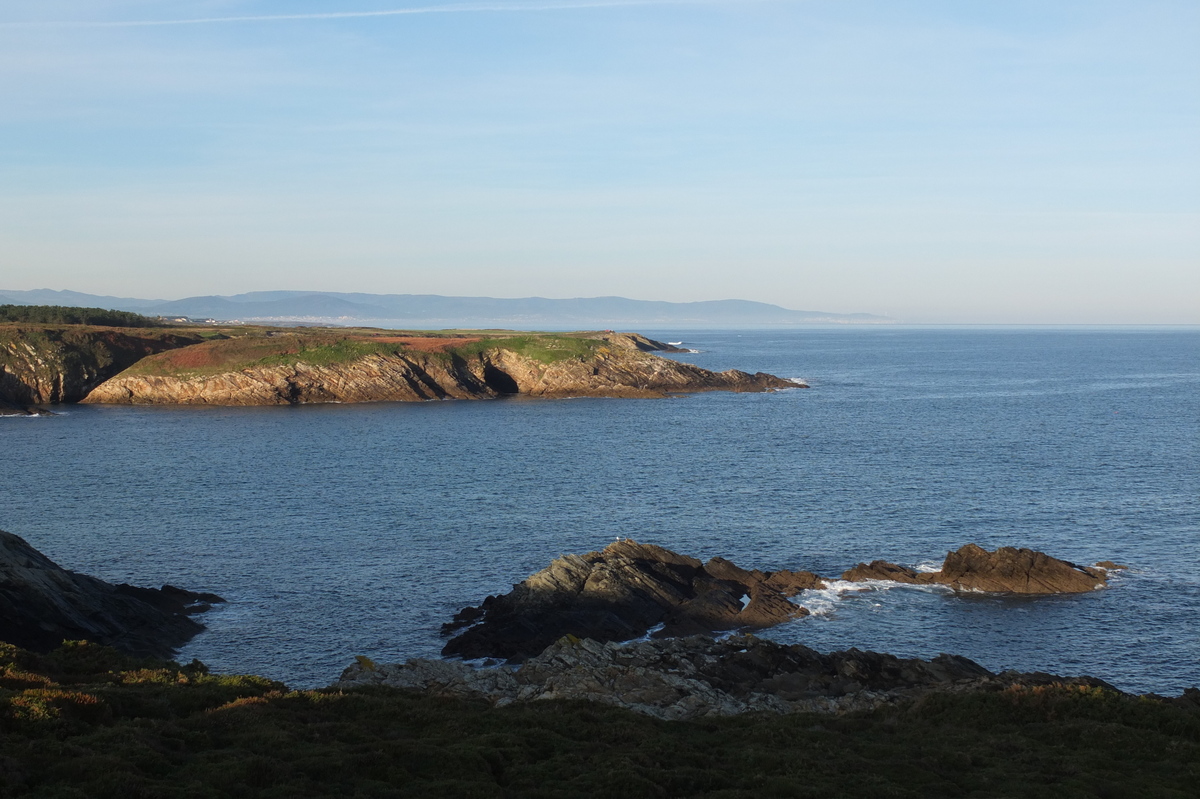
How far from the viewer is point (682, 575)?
54094 millimetres

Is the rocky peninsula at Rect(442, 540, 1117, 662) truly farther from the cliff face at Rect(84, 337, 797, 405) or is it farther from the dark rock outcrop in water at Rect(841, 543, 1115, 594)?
the cliff face at Rect(84, 337, 797, 405)

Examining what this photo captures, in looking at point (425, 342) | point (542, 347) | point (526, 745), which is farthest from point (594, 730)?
point (425, 342)

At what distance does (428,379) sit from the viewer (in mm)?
150125

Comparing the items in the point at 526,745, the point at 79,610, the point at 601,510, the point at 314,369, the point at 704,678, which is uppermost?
the point at 314,369

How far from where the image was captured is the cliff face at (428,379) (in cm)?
14000

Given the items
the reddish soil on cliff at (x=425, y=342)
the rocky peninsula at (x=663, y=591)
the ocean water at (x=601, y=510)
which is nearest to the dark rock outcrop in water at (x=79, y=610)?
the ocean water at (x=601, y=510)

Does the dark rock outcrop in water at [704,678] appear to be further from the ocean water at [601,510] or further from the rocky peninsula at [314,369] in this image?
the rocky peninsula at [314,369]

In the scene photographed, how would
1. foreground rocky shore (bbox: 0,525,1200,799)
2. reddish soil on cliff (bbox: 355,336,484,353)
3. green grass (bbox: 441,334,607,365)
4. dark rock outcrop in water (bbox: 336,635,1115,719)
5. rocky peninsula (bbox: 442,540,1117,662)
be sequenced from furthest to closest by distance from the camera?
green grass (bbox: 441,334,607,365)
reddish soil on cliff (bbox: 355,336,484,353)
rocky peninsula (bbox: 442,540,1117,662)
dark rock outcrop in water (bbox: 336,635,1115,719)
foreground rocky shore (bbox: 0,525,1200,799)

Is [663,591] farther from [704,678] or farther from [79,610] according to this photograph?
[79,610]

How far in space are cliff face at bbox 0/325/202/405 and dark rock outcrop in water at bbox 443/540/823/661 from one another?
112 meters

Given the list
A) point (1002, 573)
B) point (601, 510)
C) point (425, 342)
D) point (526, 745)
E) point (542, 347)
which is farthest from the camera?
point (542, 347)

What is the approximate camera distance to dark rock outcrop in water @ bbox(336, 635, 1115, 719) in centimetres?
3450

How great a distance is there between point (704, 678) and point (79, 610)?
95.0ft

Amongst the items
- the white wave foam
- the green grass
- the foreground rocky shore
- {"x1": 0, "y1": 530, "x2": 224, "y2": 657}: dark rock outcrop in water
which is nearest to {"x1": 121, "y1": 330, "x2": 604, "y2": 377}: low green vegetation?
the green grass
